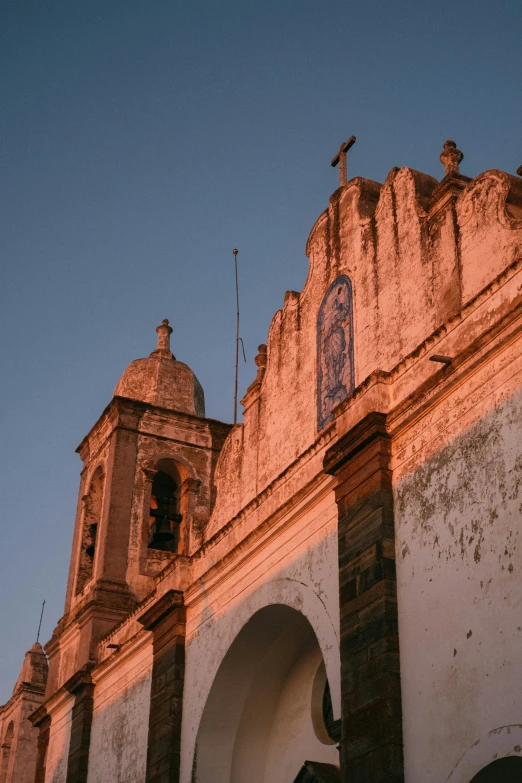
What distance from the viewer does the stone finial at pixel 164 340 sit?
60.6 ft

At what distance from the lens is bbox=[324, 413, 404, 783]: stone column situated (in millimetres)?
7777

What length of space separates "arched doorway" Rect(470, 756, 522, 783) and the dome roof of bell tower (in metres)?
10.8

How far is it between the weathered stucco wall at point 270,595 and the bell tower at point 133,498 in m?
3.21

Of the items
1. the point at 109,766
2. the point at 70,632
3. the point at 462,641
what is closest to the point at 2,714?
the point at 70,632

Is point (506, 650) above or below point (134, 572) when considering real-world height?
below

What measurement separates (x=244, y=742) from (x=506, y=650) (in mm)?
5212

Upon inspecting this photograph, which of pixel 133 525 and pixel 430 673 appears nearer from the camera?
pixel 430 673

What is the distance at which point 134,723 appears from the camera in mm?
12922

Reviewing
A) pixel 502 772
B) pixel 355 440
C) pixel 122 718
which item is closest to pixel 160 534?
pixel 122 718

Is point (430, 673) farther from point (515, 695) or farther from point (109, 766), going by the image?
point (109, 766)

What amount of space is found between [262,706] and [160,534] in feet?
16.6

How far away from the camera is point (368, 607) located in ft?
27.5

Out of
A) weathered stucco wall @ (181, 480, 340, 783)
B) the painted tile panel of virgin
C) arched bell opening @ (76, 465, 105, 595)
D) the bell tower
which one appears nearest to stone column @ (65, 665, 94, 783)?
the bell tower

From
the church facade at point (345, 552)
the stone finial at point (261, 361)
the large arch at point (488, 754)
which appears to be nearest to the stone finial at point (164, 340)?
the church facade at point (345, 552)
